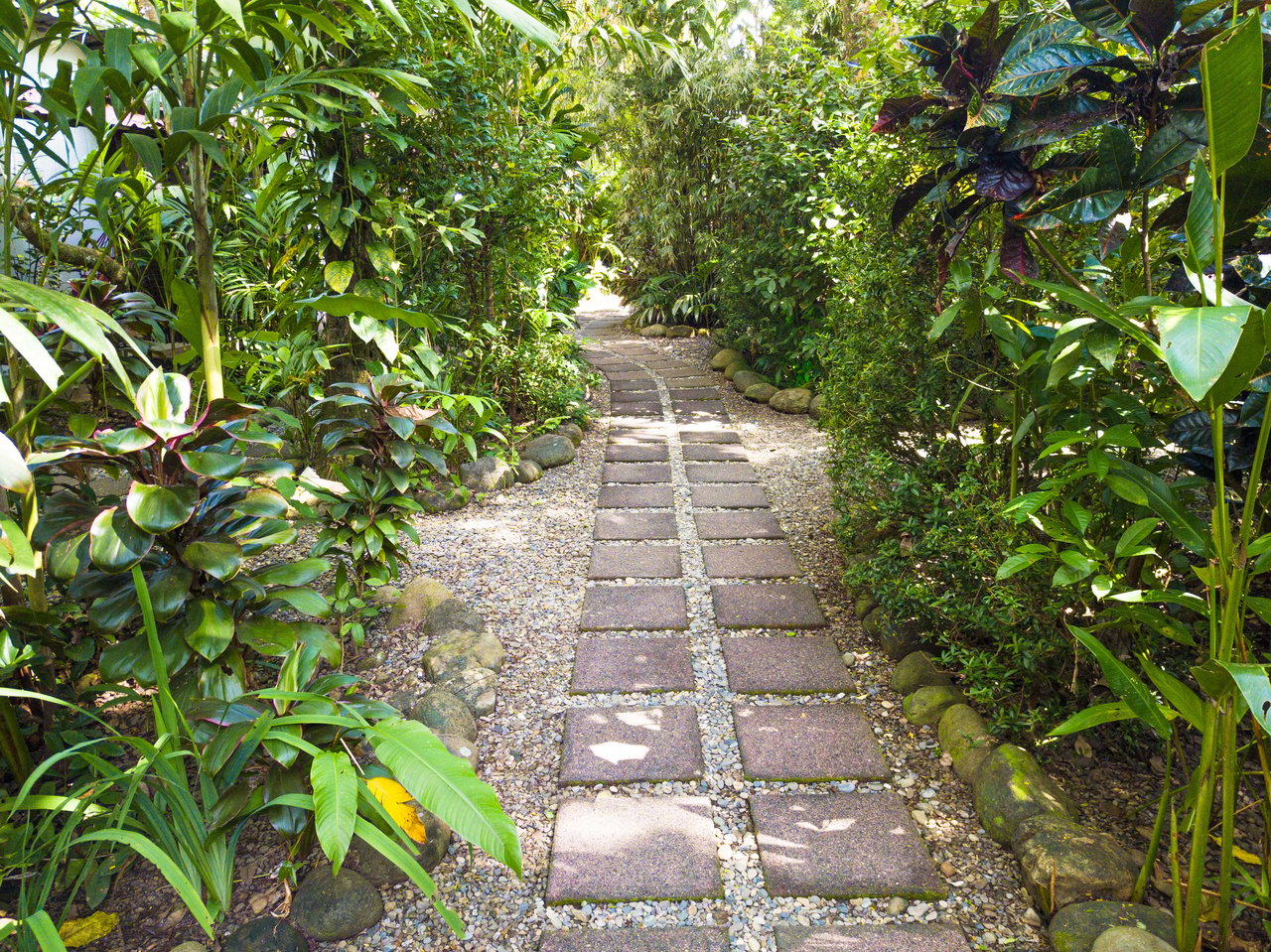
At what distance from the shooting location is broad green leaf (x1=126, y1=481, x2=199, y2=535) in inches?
56.1

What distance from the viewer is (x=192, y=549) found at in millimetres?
1557

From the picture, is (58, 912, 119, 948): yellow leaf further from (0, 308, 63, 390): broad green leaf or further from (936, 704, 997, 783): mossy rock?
(936, 704, 997, 783): mossy rock

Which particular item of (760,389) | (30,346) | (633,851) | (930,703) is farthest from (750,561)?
(760,389)

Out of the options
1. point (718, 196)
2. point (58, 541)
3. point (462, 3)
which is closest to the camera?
point (462, 3)

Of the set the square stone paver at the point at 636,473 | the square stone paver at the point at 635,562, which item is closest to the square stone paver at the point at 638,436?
the square stone paver at the point at 636,473

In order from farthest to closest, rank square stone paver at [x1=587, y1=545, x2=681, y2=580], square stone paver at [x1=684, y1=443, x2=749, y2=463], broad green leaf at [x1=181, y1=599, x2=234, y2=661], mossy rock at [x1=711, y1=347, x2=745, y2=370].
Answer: mossy rock at [x1=711, y1=347, x2=745, y2=370] < square stone paver at [x1=684, y1=443, x2=749, y2=463] < square stone paver at [x1=587, y1=545, x2=681, y2=580] < broad green leaf at [x1=181, y1=599, x2=234, y2=661]

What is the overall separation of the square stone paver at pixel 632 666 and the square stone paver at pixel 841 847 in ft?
1.79

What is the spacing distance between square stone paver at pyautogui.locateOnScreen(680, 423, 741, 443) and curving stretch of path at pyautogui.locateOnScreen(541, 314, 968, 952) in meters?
1.40

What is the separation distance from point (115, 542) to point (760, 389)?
479cm

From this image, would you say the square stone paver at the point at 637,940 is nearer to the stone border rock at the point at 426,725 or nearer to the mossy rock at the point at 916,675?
the stone border rock at the point at 426,725

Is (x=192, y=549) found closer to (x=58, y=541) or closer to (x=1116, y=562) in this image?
(x=58, y=541)

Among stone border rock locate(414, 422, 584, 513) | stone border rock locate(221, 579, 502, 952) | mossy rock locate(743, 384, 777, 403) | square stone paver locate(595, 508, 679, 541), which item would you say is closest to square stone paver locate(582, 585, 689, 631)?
stone border rock locate(221, 579, 502, 952)

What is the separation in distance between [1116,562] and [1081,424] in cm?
41

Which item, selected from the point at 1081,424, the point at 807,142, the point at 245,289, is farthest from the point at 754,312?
the point at 1081,424
